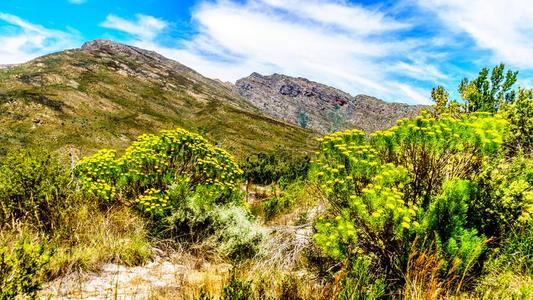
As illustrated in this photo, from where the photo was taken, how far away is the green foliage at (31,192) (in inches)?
228

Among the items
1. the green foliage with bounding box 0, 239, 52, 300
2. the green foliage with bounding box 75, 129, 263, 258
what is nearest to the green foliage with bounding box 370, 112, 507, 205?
the green foliage with bounding box 75, 129, 263, 258

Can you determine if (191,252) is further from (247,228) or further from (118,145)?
(118,145)

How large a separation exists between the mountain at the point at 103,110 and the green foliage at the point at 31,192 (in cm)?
7164

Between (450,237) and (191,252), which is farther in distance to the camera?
(191,252)

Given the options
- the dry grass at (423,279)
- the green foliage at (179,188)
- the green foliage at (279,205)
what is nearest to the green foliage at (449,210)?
the dry grass at (423,279)

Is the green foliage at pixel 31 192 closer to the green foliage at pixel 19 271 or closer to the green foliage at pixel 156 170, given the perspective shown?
the green foliage at pixel 156 170

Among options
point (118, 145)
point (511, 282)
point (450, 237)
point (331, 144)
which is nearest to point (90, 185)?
point (331, 144)

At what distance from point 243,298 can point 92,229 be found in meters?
3.42

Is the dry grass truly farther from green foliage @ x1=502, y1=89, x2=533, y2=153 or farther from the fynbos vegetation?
green foliage @ x1=502, y1=89, x2=533, y2=153

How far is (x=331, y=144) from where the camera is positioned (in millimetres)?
5469

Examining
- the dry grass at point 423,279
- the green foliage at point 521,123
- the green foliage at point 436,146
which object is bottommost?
the dry grass at point 423,279

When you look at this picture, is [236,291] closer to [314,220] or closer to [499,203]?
[314,220]

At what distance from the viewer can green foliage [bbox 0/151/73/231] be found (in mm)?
5785

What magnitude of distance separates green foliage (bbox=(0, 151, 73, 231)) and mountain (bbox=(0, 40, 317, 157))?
71.6 meters
